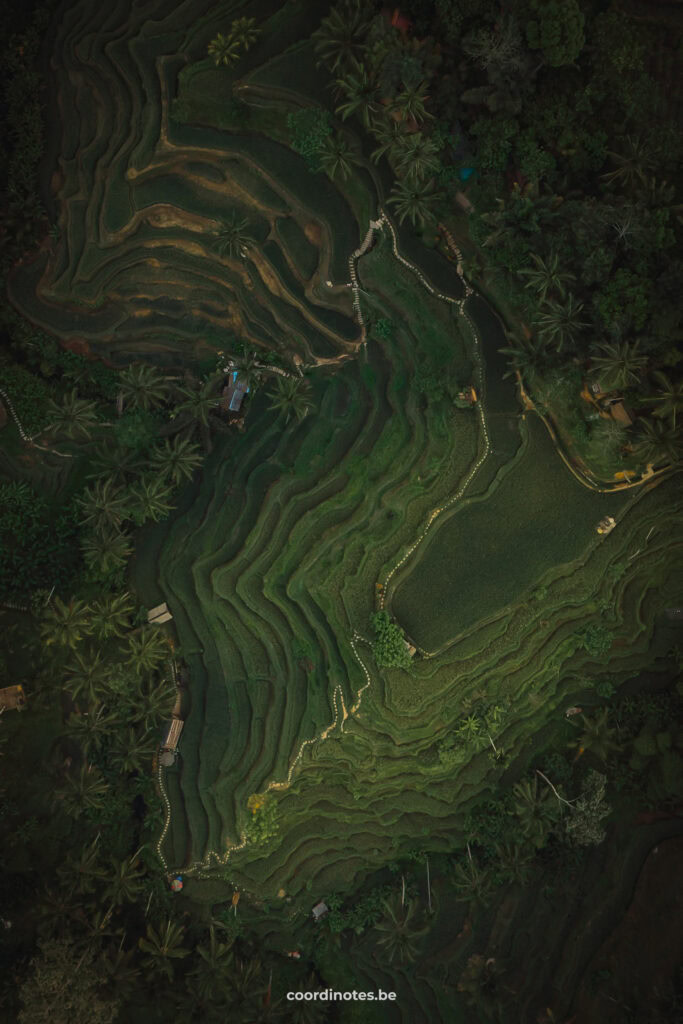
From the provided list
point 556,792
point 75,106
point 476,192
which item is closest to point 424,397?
point 476,192

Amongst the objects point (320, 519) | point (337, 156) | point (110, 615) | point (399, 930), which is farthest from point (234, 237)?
point (399, 930)

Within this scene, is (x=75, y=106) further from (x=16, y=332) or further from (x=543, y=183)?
(x=543, y=183)

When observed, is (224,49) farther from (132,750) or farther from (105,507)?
(132,750)

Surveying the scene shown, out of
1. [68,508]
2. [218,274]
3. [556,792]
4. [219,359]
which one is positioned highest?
[218,274]

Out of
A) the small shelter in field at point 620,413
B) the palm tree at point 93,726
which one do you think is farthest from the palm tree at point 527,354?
the palm tree at point 93,726

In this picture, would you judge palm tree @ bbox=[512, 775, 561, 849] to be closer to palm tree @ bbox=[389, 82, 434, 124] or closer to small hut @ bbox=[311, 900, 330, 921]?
small hut @ bbox=[311, 900, 330, 921]

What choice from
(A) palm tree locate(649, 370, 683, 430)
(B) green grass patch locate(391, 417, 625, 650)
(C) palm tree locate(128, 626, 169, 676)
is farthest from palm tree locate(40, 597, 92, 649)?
(A) palm tree locate(649, 370, 683, 430)
